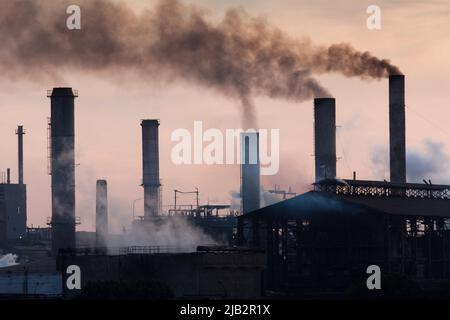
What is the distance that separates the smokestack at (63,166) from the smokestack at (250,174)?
1709cm

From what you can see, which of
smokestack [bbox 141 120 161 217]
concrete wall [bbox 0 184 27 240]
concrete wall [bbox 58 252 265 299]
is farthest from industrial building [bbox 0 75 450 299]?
concrete wall [bbox 0 184 27 240]

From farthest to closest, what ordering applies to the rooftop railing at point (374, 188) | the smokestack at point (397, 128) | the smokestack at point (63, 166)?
1. the smokestack at point (63, 166)
2. the smokestack at point (397, 128)
3. the rooftop railing at point (374, 188)

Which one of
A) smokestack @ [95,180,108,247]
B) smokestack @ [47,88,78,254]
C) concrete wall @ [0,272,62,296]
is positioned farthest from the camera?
smokestack @ [95,180,108,247]

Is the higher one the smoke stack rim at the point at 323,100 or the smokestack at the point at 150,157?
the smoke stack rim at the point at 323,100

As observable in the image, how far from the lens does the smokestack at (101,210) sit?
493ft

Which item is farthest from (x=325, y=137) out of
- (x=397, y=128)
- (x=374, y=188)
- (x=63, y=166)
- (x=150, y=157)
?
(x=150, y=157)

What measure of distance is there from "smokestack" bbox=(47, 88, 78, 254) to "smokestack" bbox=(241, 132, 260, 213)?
17.1 meters

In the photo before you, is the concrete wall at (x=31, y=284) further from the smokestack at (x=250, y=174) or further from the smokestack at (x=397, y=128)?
the smokestack at (x=250, y=174)

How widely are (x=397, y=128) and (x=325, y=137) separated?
6.77 meters

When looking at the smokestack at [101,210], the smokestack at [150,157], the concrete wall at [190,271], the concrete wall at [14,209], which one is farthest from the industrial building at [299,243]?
the concrete wall at [14,209]

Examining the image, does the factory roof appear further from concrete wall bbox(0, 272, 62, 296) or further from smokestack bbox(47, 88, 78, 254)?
smokestack bbox(47, 88, 78, 254)

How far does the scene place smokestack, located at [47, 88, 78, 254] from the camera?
135 metres

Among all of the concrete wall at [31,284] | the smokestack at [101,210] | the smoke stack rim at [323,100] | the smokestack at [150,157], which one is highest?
the smoke stack rim at [323,100]

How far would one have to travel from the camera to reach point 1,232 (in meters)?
171
